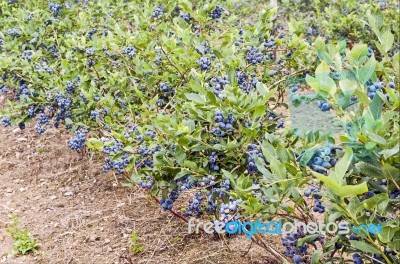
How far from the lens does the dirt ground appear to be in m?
3.06

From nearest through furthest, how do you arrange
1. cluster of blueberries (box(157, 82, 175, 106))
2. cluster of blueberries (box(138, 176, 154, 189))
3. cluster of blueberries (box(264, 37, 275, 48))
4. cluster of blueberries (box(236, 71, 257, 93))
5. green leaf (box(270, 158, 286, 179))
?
green leaf (box(270, 158, 286, 179)) → cluster of blueberries (box(138, 176, 154, 189)) → cluster of blueberries (box(236, 71, 257, 93)) → cluster of blueberries (box(264, 37, 275, 48)) → cluster of blueberries (box(157, 82, 175, 106))

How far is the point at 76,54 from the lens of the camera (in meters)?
3.46

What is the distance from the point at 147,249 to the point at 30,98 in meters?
1.21

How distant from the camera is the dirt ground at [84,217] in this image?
3057 millimetres

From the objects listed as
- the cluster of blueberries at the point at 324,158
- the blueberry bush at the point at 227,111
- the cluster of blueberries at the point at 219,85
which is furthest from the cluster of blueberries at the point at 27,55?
the cluster of blueberries at the point at 324,158

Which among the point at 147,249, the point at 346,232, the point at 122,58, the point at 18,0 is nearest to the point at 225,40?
the point at 122,58

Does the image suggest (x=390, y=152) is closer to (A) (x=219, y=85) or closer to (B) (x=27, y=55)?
(A) (x=219, y=85)

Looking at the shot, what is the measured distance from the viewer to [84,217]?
3527 millimetres

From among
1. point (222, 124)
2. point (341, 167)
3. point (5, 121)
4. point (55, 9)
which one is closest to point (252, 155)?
point (222, 124)

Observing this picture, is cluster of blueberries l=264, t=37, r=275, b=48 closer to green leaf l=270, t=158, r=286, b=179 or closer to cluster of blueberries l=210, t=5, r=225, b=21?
cluster of blueberries l=210, t=5, r=225, b=21

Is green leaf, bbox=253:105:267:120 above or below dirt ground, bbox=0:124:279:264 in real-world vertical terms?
above

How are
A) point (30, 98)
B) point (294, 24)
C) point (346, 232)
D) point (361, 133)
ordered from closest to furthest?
1. point (361, 133)
2. point (346, 232)
3. point (294, 24)
4. point (30, 98)

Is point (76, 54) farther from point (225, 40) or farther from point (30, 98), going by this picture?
point (225, 40)

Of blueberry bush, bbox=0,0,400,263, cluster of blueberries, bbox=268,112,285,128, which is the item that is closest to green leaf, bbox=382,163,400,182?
blueberry bush, bbox=0,0,400,263
